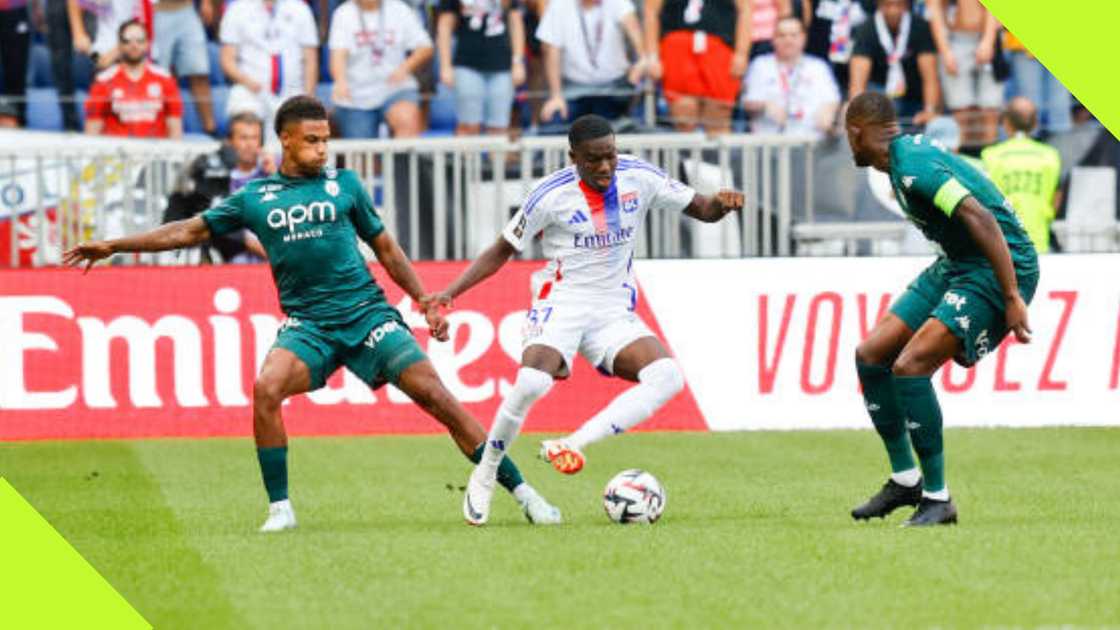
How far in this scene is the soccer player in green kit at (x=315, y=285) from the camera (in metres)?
11.5

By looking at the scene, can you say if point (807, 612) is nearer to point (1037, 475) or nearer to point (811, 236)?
point (1037, 475)

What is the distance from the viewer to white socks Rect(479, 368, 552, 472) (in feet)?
38.3

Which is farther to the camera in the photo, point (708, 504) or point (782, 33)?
point (782, 33)

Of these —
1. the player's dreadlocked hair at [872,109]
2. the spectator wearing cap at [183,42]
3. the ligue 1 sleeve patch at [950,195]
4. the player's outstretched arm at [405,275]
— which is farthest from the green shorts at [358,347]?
the spectator wearing cap at [183,42]

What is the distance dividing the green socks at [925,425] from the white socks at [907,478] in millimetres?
285

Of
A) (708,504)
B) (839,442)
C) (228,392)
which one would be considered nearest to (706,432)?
(839,442)

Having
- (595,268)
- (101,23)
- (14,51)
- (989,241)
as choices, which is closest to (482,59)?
(101,23)

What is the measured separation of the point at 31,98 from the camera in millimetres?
22156

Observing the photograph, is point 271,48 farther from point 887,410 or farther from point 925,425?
point 925,425

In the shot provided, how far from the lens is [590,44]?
72.8ft

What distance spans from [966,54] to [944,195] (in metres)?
12.3

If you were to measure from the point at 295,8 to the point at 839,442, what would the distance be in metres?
8.22

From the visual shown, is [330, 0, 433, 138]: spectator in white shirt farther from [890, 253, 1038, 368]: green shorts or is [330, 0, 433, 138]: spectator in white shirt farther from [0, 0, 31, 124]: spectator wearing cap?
[890, 253, 1038, 368]: green shorts

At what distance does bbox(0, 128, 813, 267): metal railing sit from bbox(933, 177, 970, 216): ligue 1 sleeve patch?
30.1ft
